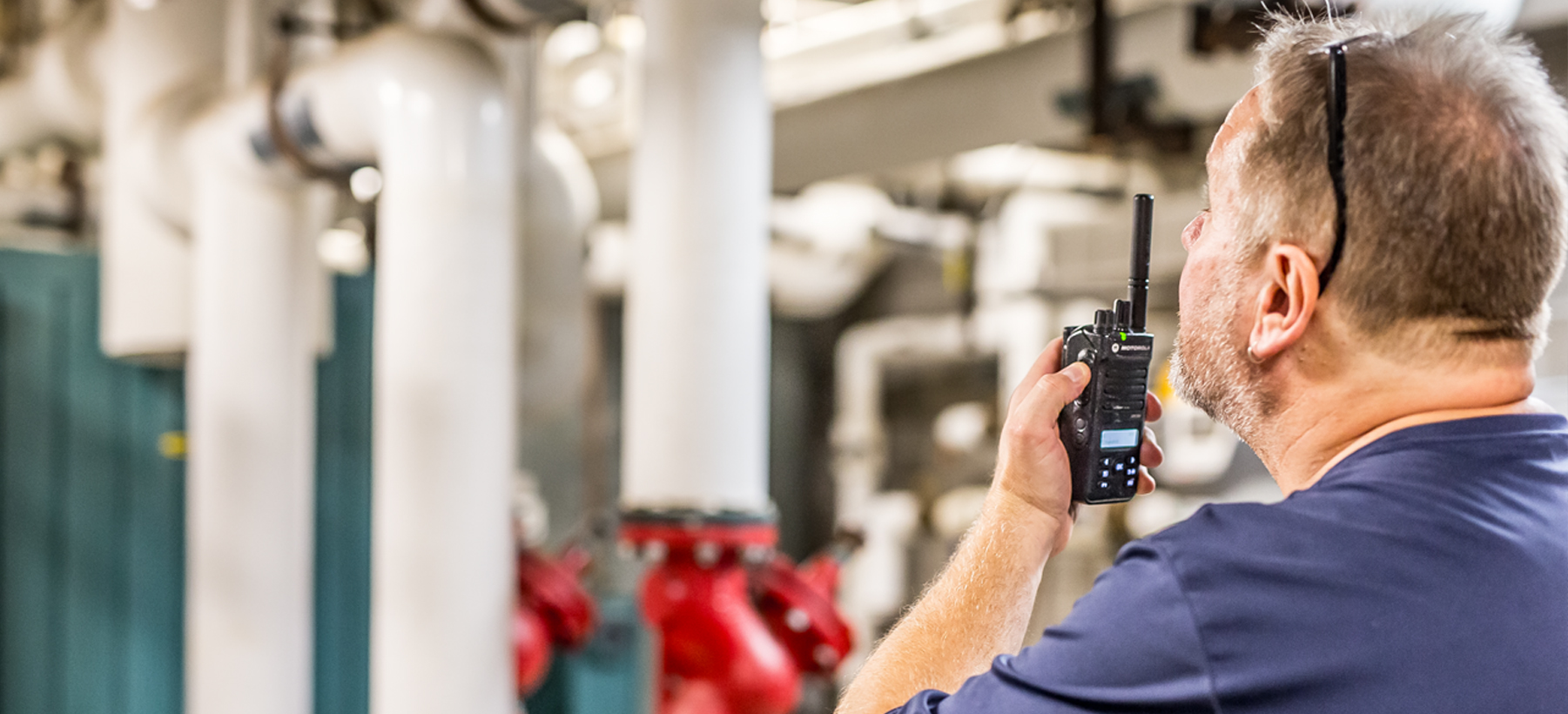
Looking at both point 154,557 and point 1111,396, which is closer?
point 1111,396

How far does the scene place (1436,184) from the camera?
0.68m

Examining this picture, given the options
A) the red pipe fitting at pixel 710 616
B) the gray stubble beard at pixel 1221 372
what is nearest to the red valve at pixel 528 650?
the red pipe fitting at pixel 710 616

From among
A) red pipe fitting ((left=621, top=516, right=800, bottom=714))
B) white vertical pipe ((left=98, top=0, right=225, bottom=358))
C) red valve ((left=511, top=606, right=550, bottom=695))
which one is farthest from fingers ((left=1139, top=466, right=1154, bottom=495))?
white vertical pipe ((left=98, top=0, right=225, bottom=358))

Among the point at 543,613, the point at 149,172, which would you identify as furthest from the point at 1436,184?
the point at 149,172

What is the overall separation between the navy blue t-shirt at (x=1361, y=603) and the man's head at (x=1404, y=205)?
0.21 ft

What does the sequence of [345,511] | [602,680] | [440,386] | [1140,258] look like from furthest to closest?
1. [602,680]
2. [345,511]
3. [440,386]
4. [1140,258]

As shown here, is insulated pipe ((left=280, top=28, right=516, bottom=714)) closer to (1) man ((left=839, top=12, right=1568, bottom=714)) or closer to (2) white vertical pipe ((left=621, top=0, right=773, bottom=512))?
(2) white vertical pipe ((left=621, top=0, right=773, bottom=512))

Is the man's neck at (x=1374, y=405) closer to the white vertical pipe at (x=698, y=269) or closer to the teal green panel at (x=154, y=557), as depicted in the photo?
the white vertical pipe at (x=698, y=269)

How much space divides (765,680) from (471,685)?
0.44 meters

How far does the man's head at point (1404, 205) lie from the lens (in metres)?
0.68

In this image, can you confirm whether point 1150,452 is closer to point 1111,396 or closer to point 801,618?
point 1111,396

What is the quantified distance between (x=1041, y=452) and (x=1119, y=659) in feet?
0.66

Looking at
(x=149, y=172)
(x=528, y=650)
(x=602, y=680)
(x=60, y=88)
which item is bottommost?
(x=602, y=680)

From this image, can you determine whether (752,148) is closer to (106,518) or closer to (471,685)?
(471,685)
